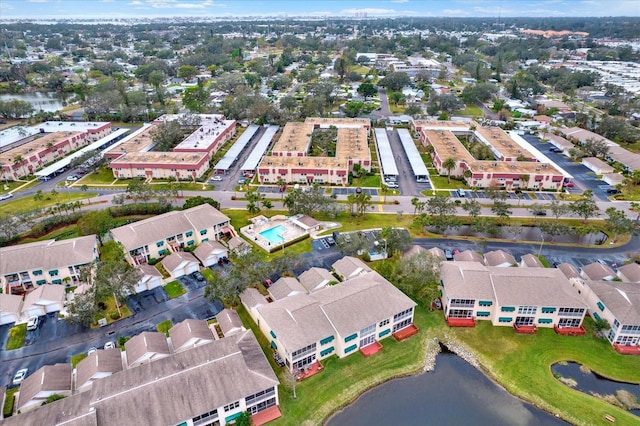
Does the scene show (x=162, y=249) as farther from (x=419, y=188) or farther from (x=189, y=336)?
(x=419, y=188)

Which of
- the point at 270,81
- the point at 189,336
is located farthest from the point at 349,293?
the point at 270,81

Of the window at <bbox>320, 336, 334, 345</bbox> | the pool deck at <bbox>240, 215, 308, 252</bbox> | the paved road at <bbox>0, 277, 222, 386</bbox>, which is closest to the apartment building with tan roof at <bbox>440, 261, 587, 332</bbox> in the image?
the window at <bbox>320, 336, 334, 345</bbox>

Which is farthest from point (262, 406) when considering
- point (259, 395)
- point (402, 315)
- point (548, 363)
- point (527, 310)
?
point (527, 310)

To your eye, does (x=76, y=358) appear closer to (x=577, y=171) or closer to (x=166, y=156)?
(x=166, y=156)

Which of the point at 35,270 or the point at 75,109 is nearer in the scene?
the point at 35,270

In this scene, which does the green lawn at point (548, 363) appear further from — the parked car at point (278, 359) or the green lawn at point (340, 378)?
the parked car at point (278, 359)

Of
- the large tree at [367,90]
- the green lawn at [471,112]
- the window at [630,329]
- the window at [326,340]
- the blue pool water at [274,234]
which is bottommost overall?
the blue pool water at [274,234]

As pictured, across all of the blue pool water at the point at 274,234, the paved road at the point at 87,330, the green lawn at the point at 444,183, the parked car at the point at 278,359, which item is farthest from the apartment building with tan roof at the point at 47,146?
the green lawn at the point at 444,183

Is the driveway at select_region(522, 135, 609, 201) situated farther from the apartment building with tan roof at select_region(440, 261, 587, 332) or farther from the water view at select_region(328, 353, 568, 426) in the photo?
the water view at select_region(328, 353, 568, 426)
